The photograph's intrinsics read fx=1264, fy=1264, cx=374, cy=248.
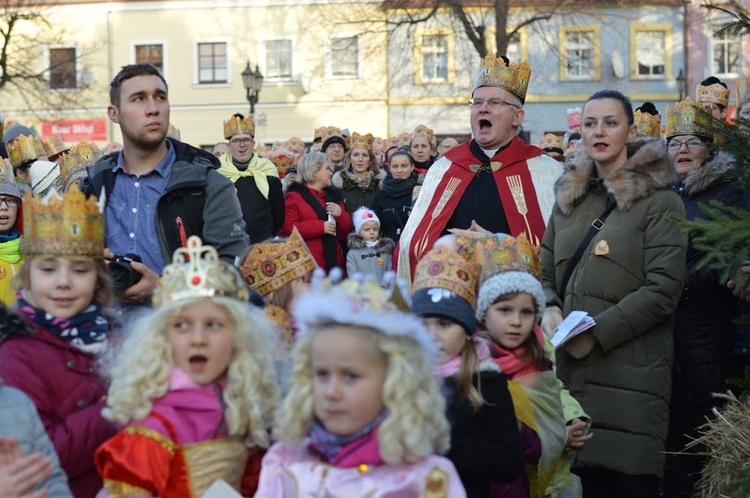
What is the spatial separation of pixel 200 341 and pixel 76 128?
3993cm

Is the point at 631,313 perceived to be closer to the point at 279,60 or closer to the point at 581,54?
the point at 581,54

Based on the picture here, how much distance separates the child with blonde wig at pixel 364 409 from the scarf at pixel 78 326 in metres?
1.02

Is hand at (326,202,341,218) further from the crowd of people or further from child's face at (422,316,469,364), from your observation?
child's face at (422,316,469,364)

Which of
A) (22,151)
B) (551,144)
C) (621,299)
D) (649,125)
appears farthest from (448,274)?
(551,144)

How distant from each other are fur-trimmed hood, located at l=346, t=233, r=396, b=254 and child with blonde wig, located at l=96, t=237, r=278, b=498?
805 centimetres

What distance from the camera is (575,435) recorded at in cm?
613

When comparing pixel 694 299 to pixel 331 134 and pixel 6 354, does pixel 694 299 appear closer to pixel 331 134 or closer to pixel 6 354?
pixel 6 354

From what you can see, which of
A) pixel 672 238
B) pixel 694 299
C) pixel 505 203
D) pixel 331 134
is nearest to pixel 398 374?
pixel 672 238

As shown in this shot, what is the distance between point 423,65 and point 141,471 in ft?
128

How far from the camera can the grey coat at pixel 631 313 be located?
664 cm

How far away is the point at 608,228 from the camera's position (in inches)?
271

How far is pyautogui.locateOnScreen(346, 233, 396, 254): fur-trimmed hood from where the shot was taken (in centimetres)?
1269

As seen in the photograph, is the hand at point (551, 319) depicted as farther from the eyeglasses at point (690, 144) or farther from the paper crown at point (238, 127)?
the paper crown at point (238, 127)

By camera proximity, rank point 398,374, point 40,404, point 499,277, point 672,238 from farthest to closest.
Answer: point 672,238, point 499,277, point 40,404, point 398,374
